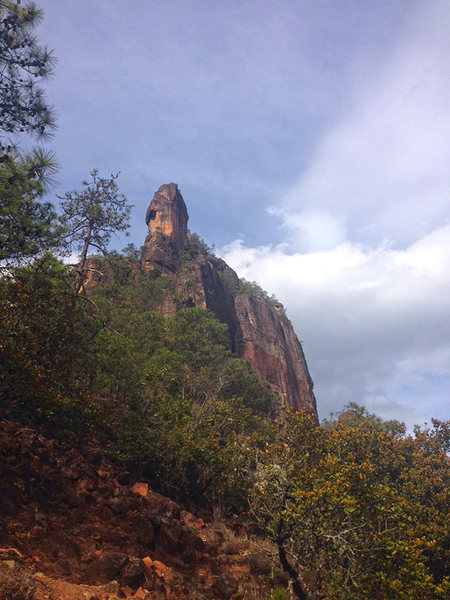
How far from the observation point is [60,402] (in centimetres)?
1102

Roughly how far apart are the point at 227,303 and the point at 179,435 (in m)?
40.7

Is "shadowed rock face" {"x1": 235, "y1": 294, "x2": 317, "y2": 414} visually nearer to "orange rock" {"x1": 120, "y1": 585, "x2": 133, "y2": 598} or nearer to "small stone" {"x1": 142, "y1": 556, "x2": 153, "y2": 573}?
→ "small stone" {"x1": 142, "y1": 556, "x2": 153, "y2": 573}

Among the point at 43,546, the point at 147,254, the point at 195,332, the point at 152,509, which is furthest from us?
the point at 147,254

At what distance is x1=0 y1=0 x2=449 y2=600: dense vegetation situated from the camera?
8094 millimetres

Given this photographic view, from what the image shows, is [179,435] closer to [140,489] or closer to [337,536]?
[140,489]

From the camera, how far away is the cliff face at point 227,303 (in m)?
47.3

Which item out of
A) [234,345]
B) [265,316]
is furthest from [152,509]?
[265,316]

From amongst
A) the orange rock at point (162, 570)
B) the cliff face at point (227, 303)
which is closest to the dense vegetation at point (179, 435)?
the orange rock at point (162, 570)

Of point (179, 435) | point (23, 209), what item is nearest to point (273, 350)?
point (179, 435)

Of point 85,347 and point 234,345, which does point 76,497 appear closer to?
point 85,347

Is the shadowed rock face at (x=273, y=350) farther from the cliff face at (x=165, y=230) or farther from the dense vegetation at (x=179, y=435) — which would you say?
the dense vegetation at (x=179, y=435)

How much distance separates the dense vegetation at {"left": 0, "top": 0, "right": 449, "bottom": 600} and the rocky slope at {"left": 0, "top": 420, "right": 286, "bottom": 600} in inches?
41.6

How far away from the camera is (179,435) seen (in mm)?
14422

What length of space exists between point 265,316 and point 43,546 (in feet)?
177
